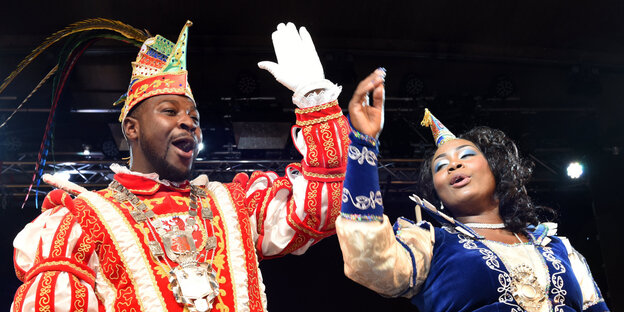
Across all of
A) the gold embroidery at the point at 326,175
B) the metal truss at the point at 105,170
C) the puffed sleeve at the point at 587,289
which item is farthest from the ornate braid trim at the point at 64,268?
the metal truss at the point at 105,170

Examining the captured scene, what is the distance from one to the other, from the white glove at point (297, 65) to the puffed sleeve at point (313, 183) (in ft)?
0.15

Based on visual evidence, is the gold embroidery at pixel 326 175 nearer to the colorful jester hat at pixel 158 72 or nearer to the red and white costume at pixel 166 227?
the red and white costume at pixel 166 227

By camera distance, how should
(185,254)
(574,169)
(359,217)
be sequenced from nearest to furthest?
(359,217) < (185,254) < (574,169)

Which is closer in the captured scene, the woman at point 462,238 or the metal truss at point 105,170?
the woman at point 462,238

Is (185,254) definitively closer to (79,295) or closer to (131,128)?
(79,295)

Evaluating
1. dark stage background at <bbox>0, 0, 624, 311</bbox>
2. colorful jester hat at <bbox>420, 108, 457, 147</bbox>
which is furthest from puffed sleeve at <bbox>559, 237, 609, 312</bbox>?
dark stage background at <bbox>0, 0, 624, 311</bbox>

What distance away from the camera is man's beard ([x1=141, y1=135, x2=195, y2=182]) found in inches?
93.6

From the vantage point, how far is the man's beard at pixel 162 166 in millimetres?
2377

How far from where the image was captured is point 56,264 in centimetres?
200

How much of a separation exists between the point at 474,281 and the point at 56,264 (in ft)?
4.74

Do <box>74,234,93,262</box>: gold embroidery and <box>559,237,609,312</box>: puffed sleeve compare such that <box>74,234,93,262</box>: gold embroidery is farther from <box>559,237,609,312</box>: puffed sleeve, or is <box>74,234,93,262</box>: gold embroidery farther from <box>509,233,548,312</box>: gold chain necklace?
<box>559,237,609,312</box>: puffed sleeve

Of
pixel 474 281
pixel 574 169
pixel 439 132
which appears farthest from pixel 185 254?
pixel 574 169

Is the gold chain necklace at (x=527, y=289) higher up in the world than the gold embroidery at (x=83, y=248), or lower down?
lower down

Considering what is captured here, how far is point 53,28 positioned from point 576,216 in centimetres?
564
